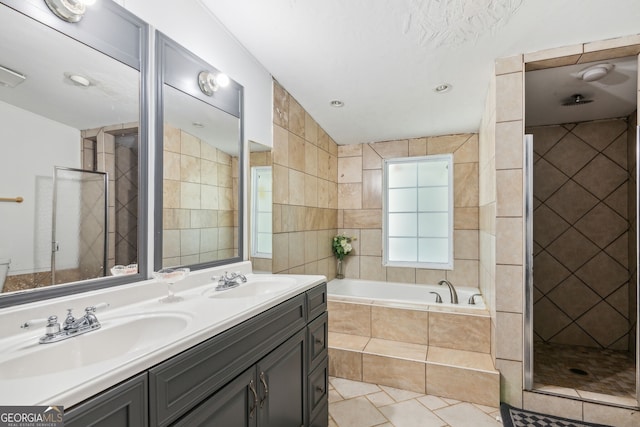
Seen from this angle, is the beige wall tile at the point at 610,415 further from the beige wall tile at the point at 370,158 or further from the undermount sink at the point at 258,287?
the beige wall tile at the point at 370,158

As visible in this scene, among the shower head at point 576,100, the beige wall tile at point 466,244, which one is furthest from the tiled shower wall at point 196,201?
the shower head at point 576,100

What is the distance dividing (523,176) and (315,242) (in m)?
1.98

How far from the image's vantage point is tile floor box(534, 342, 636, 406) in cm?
206

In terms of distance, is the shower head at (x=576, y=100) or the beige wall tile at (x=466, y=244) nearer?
the shower head at (x=576, y=100)

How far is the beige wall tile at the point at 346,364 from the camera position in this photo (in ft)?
8.16

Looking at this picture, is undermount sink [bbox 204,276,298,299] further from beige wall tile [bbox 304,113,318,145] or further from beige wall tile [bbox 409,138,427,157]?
beige wall tile [bbox 409,138,427,157]

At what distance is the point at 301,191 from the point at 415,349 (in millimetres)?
1679

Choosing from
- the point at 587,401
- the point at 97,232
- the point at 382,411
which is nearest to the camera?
the point at 97,232

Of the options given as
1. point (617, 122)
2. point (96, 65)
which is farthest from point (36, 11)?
point (617, 122)

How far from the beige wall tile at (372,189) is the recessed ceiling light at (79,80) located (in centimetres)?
304

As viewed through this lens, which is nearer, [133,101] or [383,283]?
[133,101]

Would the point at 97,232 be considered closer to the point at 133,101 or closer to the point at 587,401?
the point at 133,101

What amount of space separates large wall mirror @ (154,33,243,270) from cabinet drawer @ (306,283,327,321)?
63 cm

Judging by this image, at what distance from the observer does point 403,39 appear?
79.9 inches
